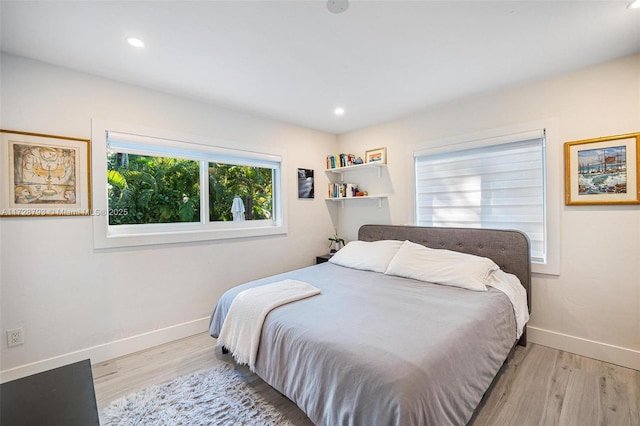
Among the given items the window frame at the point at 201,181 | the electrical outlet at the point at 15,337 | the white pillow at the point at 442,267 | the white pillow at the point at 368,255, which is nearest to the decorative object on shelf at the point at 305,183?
the window frame at the point at 201,181

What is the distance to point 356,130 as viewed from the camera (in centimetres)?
398

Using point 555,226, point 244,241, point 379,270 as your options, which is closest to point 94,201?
point 244,241

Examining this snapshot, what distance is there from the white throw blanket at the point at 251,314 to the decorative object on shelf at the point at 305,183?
5.82 ft

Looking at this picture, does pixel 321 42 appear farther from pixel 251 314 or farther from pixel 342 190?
pixel 342 190

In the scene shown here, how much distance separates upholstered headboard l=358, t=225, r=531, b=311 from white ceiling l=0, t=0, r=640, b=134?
1.39 m

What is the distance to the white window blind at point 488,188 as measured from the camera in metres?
2.56

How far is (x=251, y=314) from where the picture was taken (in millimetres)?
1882

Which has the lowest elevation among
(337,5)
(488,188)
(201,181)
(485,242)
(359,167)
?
(485,242)

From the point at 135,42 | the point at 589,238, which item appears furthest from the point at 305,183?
the point at 589,238

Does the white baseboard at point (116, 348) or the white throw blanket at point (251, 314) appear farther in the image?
the white baseboard at point (116, 348)

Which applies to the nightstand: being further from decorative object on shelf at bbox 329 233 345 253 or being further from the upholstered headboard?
the upholstered headboard

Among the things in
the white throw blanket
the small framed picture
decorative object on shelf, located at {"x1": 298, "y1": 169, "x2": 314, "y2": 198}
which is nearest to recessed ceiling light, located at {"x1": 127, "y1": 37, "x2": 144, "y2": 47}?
the white throw blanket

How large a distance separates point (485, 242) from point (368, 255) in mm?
1130

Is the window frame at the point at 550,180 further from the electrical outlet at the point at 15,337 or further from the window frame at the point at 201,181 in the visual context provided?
the electrical outlet at the point at 15,337
